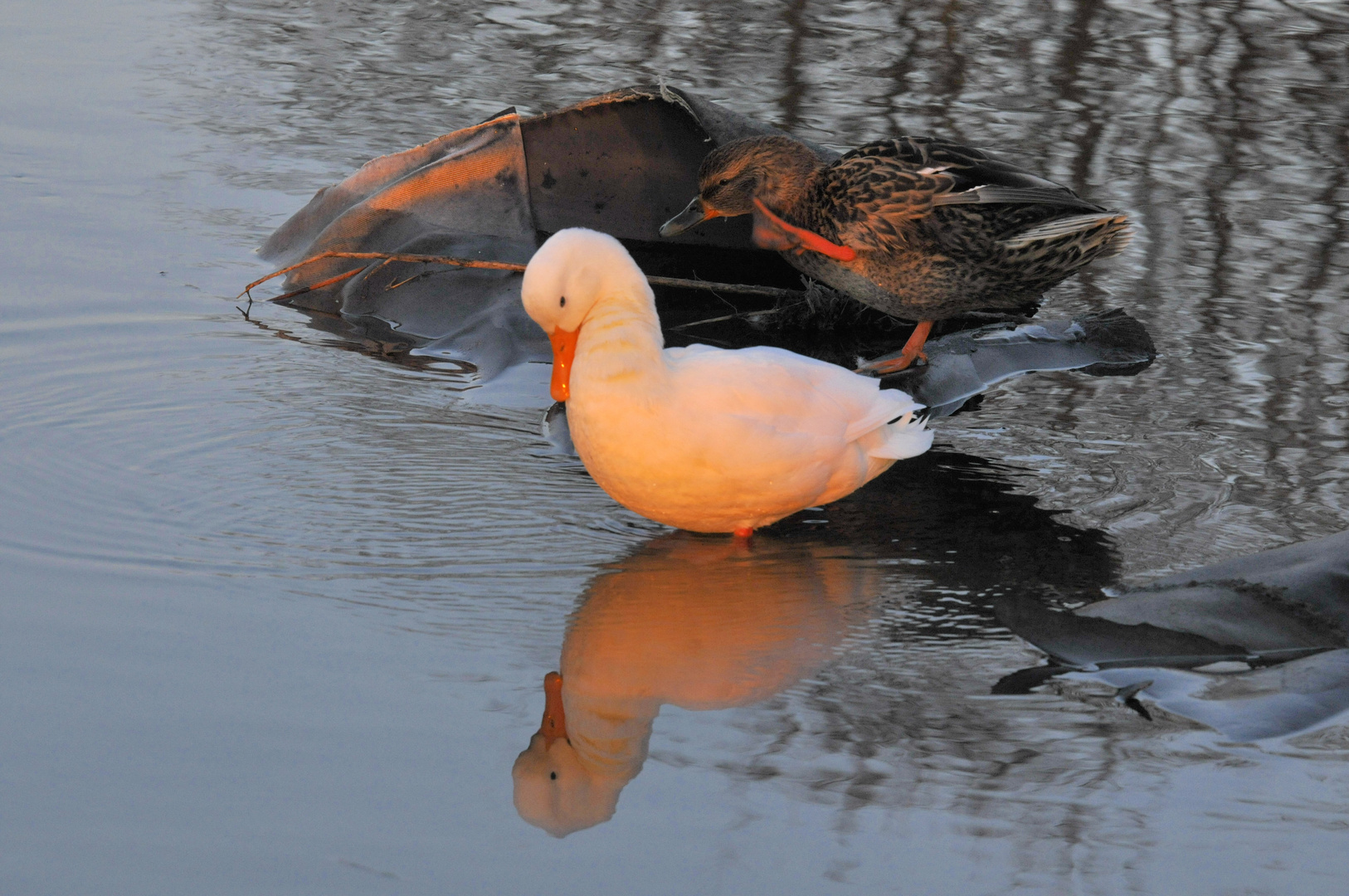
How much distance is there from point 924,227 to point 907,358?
0.50 m

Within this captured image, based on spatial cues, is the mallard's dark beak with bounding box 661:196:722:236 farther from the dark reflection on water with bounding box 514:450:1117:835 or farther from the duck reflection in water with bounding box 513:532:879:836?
the duck reflection in water with bounding box 513:532:879:836

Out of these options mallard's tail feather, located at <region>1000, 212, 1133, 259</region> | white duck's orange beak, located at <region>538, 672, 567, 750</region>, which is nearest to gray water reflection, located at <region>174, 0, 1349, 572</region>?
mallard's tail feather, located at <region>1000, 212, 1133, 259</region>

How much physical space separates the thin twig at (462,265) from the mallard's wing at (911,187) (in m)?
0.74

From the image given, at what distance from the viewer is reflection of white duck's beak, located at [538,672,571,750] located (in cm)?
→ 283

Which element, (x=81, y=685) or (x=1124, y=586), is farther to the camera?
(x=1124, y=586)

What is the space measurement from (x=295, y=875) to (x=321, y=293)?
384 cm

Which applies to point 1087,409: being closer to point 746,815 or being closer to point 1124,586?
point 1124,586

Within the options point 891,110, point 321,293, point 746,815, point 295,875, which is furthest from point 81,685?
point 891,110

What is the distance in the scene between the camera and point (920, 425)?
4203 millimetres

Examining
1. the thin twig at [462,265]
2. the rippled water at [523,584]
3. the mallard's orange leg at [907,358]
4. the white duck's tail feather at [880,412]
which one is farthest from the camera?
the thin twig at [462,265]

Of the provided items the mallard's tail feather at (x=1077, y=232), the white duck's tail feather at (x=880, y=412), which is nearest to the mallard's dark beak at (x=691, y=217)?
the mallard's tail feather at (x=1077, y=232)

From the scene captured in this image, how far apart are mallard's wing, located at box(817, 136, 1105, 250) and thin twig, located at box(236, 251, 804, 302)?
0.74 metres

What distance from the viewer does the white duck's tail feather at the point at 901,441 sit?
4039mm

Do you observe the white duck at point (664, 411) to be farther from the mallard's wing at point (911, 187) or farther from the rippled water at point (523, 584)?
the mallard's wing at point (911, 187)
